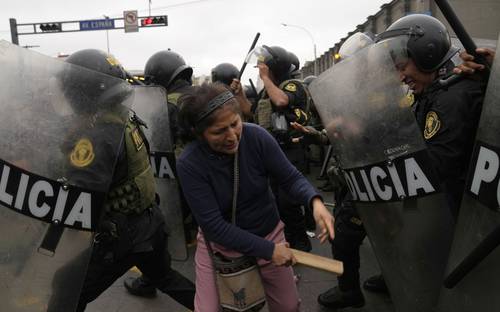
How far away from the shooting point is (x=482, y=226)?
5.00 feet

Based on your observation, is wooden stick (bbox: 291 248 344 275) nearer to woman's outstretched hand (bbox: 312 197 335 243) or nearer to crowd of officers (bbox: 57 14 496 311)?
woman's outstretched hand (bbox: 312 197 335 243)

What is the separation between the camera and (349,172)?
1.99 m

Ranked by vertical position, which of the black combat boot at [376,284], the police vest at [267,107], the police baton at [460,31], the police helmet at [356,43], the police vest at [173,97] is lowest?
the black combat boot at [376,284]

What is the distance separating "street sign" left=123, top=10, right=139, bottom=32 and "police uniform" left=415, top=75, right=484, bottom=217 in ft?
69.1

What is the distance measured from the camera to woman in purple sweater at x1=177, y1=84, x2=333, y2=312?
1.83m

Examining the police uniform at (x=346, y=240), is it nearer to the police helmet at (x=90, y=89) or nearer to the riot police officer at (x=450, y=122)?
the riot police officer at (x=450, y=122)

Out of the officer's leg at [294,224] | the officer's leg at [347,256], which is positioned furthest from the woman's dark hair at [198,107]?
the officer's leg at [294,224]

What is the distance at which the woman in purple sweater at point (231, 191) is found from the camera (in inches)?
71.9

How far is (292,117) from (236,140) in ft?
7.19

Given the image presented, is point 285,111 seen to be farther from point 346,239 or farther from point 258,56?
point 346,239

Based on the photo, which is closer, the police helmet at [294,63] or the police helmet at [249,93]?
the police helmet at [294,63]

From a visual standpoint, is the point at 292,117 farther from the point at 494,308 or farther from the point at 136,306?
the point at 494,308

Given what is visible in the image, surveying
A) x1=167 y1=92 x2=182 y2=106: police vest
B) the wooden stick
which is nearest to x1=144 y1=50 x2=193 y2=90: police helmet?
x1=167 y1=92 x2=182 y2=106: police vest

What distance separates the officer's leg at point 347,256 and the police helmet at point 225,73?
273 centimetres
